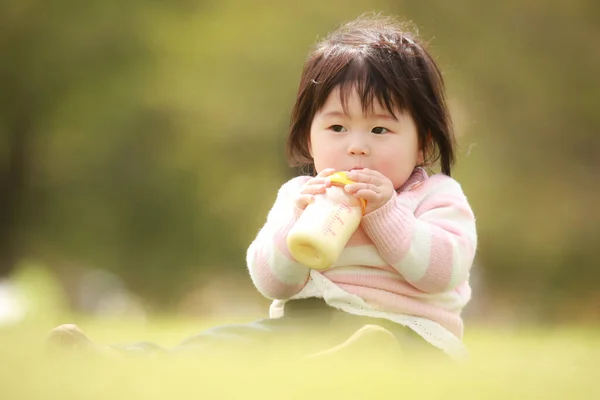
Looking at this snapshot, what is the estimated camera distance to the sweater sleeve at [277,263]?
3.00m

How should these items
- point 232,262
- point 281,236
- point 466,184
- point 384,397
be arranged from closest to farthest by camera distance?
point 384,397 → point 281,236 → point 466,184 → point 232,262

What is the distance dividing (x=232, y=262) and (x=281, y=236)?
11.7 metres

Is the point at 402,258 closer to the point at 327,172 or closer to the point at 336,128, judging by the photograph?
the point at 327,172

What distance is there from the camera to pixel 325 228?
8.73 ft

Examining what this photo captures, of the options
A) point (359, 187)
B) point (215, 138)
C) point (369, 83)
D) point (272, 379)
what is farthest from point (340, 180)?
point (215, 138)

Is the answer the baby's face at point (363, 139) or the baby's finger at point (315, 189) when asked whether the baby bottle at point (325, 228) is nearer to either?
Answer: the baby's finger at point (315, 189)

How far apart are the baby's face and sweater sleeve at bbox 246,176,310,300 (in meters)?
0.22

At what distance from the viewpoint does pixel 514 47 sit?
46.3 ft

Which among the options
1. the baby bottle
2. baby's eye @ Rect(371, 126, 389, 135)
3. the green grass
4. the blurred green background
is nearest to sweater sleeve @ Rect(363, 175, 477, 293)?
the baby bottle

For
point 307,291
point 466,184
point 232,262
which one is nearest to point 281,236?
point 307,291

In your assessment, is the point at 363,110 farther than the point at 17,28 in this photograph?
No

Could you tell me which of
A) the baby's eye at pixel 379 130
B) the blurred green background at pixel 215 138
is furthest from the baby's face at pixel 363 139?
the blurred green background at pixel 215 138

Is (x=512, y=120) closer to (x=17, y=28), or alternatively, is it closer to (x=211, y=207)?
(x=211, y=207)

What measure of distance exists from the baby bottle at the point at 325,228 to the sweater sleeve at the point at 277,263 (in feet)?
0.71
